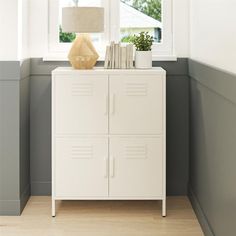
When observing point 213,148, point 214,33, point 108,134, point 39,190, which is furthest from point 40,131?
point 214,33

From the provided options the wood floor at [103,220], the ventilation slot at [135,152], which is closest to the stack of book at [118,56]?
the ventilation slot at [135,152]

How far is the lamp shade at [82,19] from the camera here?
3.66m

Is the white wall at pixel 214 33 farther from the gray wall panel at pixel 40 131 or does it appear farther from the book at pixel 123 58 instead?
the gray wall panel at pixel 40 131

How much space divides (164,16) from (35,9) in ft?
3.04

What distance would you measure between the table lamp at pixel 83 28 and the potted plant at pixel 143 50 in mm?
267

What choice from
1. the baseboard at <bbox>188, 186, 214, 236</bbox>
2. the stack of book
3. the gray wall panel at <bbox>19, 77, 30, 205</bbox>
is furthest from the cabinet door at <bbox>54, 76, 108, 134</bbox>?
the baseboard at <bbox>188, 186, 214, 236</bbox>

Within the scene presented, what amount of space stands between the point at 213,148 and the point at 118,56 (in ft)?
3.42

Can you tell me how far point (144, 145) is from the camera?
3.67 m

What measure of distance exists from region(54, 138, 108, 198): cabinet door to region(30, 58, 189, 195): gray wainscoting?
50 cm

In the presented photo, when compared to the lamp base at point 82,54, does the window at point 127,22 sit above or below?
above

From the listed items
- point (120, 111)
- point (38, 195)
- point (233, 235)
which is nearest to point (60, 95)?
point (120, 111)

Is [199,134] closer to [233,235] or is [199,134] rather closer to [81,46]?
[81,46]

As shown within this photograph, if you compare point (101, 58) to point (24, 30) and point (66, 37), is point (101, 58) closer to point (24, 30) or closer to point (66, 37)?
point (66, 37)

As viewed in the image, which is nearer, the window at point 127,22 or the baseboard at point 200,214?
the baseboard at point 200,214
